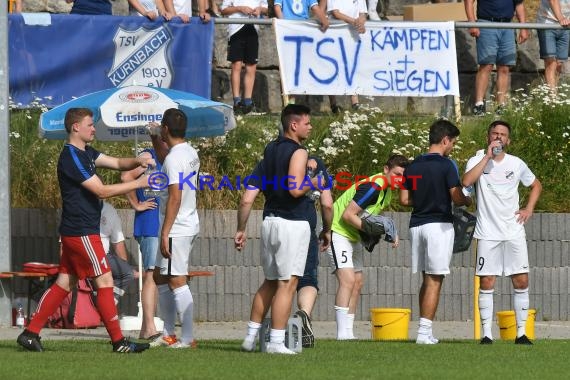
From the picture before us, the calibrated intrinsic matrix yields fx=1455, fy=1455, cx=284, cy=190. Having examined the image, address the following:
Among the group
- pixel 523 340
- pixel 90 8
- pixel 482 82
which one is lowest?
pixel 523 340

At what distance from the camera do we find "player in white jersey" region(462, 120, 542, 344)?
12836mm

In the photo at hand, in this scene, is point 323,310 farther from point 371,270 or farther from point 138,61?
point 138,61

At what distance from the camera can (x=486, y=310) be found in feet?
42.2

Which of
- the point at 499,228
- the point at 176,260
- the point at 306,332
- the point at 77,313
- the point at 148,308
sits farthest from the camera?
the point at 77,313

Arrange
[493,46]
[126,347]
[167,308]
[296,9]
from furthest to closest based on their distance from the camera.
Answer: [493,46] → [296,9] → [167,308] → [126,347]

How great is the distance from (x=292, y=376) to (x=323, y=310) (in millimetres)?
6129

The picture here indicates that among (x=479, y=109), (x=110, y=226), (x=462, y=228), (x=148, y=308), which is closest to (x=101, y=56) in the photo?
(x=110, y=226)

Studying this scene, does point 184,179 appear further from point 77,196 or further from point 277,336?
point 277,336

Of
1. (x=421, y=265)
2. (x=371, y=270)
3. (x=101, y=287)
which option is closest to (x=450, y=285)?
(x=371, y=270)

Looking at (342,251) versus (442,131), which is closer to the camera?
(442,131)

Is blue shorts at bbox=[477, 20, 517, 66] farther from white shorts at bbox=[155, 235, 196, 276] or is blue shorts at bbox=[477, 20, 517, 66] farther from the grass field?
white shorts at bbox=[155, 235, 196, 276]

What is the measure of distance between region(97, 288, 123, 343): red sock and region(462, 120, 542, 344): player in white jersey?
3390mm

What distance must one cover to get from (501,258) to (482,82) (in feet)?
20.3

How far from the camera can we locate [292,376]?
9773 millimetres
